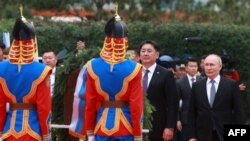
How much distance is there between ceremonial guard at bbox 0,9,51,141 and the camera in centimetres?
1109

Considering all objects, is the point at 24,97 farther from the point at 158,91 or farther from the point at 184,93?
the point at 184,93

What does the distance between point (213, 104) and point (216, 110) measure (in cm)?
9

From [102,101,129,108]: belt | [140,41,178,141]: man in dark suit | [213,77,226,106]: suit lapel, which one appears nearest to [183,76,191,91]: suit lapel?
[140,41,178,141]: man in dark suit

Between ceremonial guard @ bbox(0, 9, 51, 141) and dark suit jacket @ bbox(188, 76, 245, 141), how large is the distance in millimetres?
2631

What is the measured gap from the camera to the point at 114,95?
10992mm

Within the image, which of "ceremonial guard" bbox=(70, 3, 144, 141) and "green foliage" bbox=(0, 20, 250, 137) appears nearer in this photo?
"ceremonial guard" bbox=(70, 3, 144, 141)

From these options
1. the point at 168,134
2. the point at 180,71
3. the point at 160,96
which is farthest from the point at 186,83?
the point at 168,134

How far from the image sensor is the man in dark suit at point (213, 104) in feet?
42.3

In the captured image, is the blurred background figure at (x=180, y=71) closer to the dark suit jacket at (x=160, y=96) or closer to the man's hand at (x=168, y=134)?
the dark suit jacket at (x=160, y=96)

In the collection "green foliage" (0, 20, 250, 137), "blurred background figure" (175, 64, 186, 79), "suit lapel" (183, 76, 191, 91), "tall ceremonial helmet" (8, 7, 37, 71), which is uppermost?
"green foliage" (0, 20, 250, 137)

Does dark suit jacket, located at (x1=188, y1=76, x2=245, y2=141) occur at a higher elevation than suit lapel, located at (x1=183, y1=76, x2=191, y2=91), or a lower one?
lower

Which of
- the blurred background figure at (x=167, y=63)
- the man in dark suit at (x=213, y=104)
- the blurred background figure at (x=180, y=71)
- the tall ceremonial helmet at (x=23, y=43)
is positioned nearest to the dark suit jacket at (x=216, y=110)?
the man in dark suit at (x=213, y=104)

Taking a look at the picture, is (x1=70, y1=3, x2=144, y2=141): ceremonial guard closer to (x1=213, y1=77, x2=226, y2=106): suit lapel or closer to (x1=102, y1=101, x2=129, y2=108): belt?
(x1=102, y1=101, x2=129, y2=108): belt

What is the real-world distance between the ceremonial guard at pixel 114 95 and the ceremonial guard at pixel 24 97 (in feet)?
1.71
